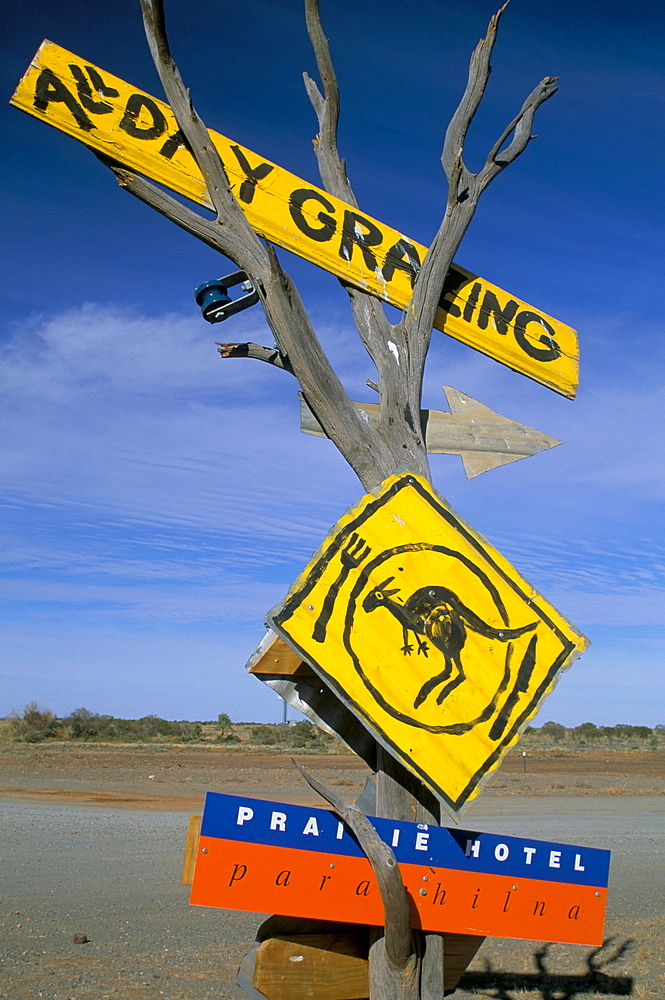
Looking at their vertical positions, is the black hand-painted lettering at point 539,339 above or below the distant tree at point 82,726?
above

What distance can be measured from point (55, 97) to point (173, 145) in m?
0.51

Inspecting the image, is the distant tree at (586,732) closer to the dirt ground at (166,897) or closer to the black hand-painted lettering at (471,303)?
the dirt ground at (166,897)

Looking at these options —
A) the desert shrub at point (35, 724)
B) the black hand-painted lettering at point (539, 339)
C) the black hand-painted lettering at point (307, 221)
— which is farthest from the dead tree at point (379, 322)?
the desert shrub at point (35, 724)

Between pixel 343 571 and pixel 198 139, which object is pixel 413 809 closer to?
pixel 343 571

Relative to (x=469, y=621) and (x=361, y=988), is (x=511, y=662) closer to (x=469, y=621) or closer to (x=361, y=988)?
(x=469, y=621)

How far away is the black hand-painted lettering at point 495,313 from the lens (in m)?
4.02

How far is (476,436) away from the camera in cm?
375

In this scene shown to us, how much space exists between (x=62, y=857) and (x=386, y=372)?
912 centimetres

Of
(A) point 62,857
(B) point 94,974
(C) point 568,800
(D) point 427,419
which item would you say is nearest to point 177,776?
(C) point 568,800

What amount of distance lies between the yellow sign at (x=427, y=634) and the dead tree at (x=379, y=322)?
28cm

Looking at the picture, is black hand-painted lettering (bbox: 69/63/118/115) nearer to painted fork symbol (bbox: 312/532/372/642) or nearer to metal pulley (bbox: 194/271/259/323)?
metal pulley (bbox: 194/271/259/323)

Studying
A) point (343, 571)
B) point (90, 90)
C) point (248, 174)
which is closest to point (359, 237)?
point (248, 174)

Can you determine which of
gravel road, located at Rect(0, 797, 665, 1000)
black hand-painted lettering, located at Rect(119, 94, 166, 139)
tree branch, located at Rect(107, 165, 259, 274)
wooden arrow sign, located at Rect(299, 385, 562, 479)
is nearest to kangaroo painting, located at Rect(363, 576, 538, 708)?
wooden arrow sign, located at Rect(299, 385, 562, 479)

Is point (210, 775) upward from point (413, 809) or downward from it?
downward
